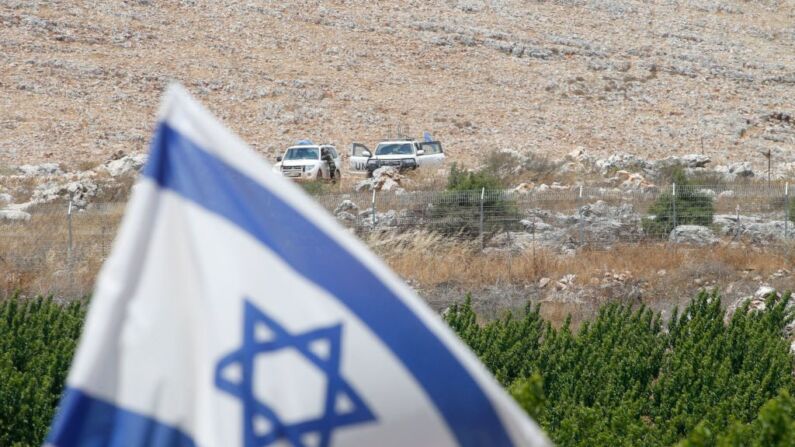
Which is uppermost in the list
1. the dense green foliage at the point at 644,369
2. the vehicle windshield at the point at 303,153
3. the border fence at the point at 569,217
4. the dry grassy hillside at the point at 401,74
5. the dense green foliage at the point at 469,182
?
the dry grassy hillside at the point at 401,74

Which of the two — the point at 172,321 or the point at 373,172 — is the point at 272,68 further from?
the point at 172,321

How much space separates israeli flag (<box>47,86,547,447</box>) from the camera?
277cm

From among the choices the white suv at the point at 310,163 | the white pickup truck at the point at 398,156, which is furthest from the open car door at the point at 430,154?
the white suv at the point at 310,163

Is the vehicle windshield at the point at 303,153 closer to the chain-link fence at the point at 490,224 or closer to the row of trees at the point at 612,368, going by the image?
the chain-link fence at the point at 490,224

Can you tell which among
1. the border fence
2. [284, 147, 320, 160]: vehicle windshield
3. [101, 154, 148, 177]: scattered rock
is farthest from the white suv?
the border fence

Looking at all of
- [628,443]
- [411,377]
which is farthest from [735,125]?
[411,377]

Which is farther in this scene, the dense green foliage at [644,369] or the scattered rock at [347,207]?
the scattered rock at [347,207]

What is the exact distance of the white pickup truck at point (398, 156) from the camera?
102ft

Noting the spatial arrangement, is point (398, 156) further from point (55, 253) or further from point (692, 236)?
point (55, 253)

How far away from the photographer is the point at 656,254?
20.0 metres

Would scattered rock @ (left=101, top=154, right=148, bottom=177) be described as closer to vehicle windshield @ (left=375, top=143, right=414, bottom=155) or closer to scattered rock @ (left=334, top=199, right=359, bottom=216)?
vehicle windshield @ (left=375, top=143, right=414, bottom=155)

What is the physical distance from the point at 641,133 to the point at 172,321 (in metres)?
37.3

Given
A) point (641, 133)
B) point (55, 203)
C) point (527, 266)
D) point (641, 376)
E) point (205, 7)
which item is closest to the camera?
point (641, 376)

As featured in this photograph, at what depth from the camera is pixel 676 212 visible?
21.0 meters
